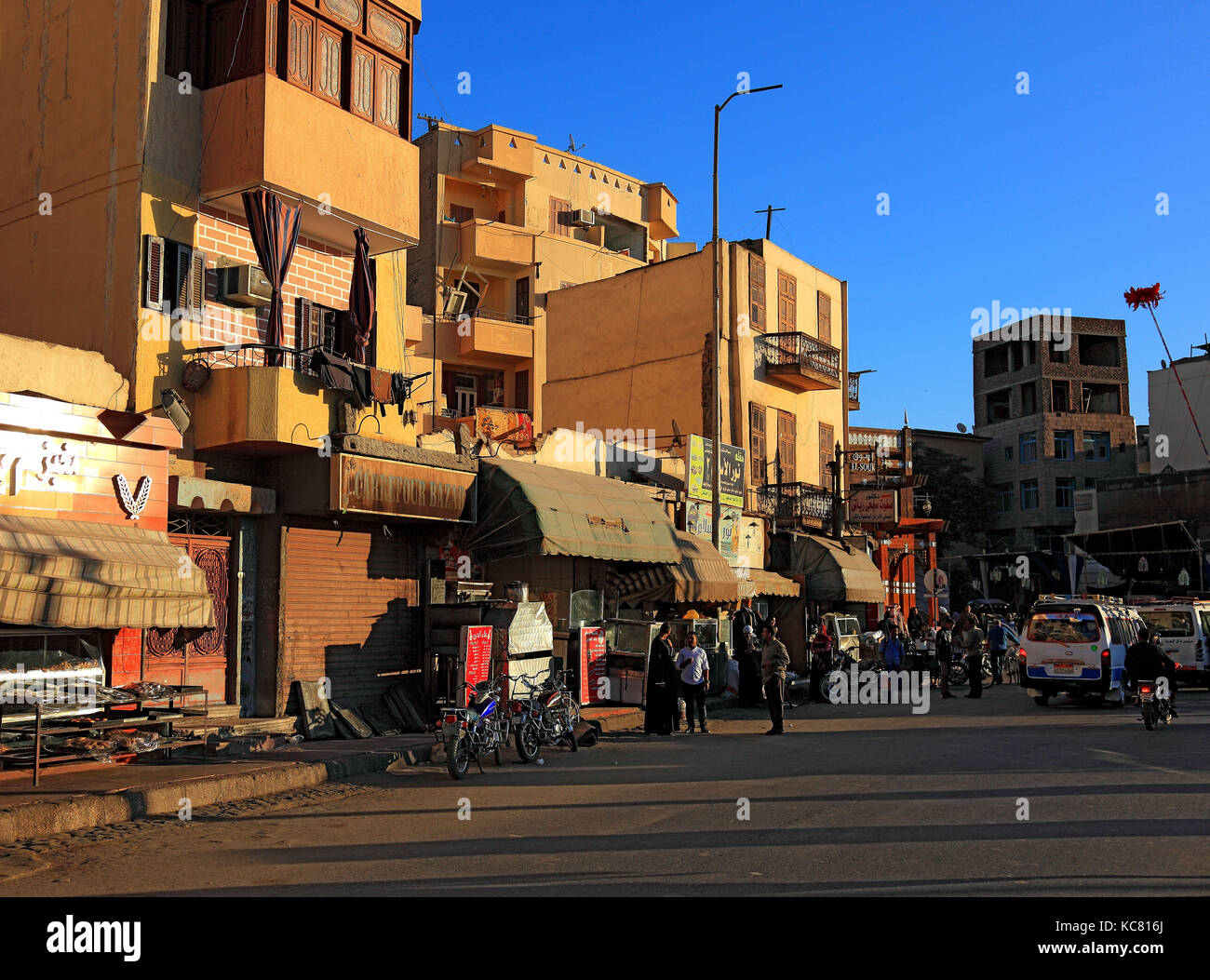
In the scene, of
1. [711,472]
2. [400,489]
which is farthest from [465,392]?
[400,489]

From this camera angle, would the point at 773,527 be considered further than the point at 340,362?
Yes

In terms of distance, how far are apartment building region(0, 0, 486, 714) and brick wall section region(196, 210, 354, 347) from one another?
3 centimetres

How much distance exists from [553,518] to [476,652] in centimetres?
287

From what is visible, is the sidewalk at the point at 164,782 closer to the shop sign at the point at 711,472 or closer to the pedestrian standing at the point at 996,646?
the shop sign at the point at 711,472

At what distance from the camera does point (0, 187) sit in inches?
625

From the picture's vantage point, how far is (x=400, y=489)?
659 inches

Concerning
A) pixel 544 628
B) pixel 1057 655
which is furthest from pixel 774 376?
pixel 544 628

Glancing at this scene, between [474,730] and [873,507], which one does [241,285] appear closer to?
[474,730]

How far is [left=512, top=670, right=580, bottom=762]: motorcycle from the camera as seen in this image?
46.9ft

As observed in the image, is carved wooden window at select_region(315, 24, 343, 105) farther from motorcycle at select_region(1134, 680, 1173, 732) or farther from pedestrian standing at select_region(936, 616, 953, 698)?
pedestrian standing at select_region(936, 616, 953, 698)

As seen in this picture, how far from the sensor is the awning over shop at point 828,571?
3153 centimetres

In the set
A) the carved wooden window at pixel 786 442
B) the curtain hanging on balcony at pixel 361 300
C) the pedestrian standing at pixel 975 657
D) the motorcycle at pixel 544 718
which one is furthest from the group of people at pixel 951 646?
the curtain hanging on balcony at pixel 361 300
